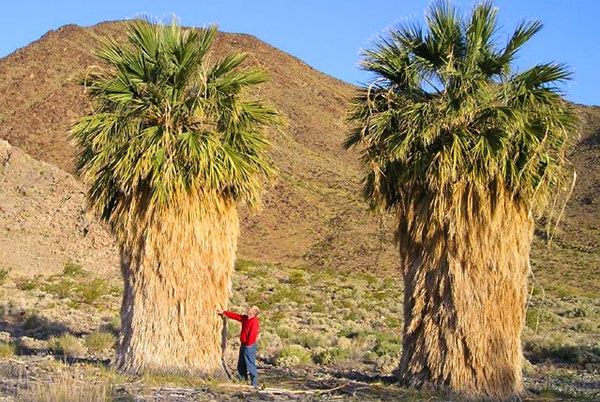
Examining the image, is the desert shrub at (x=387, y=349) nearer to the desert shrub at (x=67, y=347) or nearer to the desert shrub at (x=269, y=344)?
the desert shrub at (x=269, y=344)

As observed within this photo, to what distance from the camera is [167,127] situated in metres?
14.5

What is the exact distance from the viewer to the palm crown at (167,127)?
14359mm

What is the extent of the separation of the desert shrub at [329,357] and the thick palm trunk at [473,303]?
5.68 meters

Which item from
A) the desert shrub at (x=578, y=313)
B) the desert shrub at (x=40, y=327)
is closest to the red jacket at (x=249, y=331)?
the desert shrub at (x=40, y=327)

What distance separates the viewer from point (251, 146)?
1513cm

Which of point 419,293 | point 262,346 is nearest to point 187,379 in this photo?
point 419,293

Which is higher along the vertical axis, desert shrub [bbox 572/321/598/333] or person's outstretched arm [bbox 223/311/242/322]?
desert shrub [bbox 572/321/598/333]

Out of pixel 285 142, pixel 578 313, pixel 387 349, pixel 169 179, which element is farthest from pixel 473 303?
pixel 285 142

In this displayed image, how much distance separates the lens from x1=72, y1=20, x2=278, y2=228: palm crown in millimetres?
14359

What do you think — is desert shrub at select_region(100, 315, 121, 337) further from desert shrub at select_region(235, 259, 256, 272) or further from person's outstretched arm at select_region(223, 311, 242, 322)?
desert shrub at select_region(235, 259, 256, 272)

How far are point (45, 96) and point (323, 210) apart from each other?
27.7 metres

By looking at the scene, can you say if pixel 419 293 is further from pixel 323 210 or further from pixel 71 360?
pixel 323 210

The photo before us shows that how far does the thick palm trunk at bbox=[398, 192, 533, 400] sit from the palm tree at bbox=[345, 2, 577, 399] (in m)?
0.02

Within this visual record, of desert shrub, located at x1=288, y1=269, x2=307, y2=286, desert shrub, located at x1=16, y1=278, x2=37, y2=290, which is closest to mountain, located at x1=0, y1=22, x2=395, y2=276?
desert shrub, located at x1=16, y1=278, x2=37, y2=290
